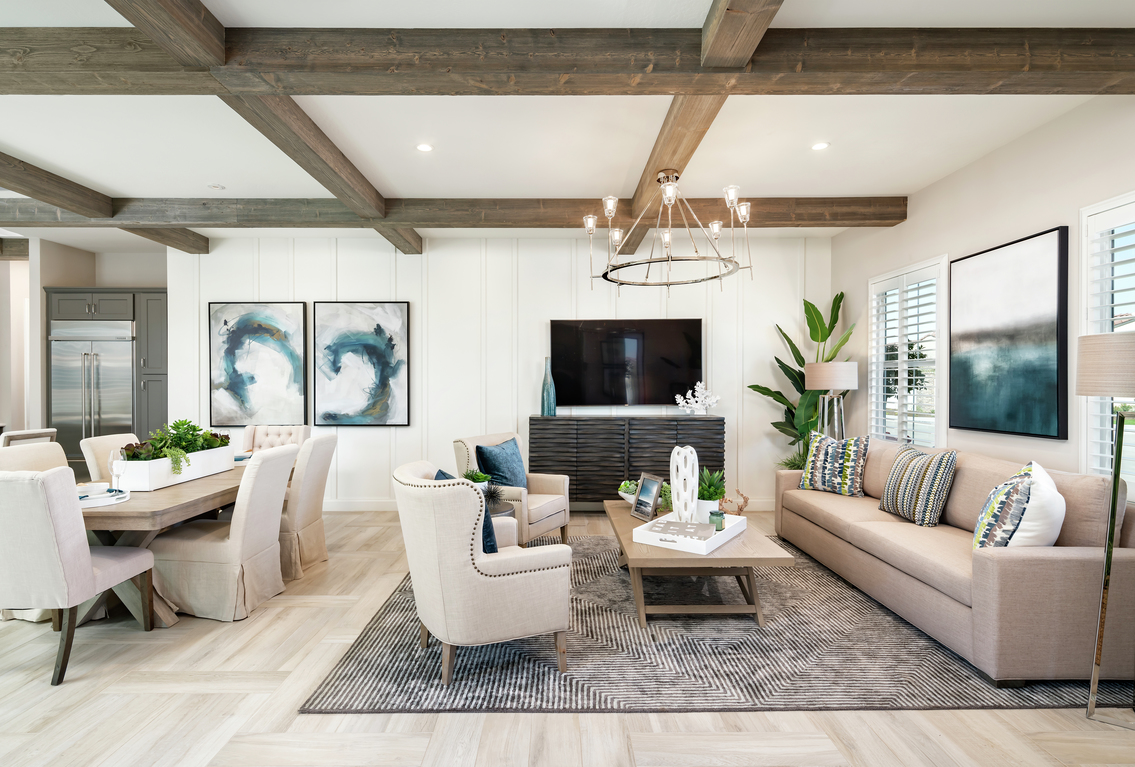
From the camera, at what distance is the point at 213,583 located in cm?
295

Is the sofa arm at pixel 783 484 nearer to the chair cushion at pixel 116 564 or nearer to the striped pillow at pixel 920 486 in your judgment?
the striped pillow at pixel 920 486

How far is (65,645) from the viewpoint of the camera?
2.36 metres

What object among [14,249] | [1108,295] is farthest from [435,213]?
[14,249]

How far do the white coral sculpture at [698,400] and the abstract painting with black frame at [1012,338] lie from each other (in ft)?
6.44

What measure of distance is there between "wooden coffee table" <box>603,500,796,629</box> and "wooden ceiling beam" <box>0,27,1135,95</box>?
211cm

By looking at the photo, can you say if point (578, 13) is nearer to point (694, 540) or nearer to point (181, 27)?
point (181, 27)

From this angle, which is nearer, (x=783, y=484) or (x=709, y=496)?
(x=709, y=496)

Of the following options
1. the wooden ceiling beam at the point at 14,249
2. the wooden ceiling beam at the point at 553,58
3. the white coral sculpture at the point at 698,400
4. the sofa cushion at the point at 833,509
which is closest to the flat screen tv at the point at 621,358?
the white coral sculpture at the point at 698,400

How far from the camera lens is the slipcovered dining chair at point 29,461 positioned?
9.64ft

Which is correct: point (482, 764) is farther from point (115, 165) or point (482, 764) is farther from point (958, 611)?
point (115, 165)

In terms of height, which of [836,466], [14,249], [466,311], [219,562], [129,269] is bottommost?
[219,562]

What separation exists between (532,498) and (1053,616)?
9.19ft

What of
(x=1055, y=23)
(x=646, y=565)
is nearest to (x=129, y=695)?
(x=646, y=565)

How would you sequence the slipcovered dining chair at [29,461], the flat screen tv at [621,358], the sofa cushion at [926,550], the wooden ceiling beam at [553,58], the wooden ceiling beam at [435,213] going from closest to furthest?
the wooden ceiling beam at [553,58] < the sofa cushion at [926,550] < the slipcovered dining chair at [29,461] < the wooden ceiling beam at [435,213] < the flat screen tv at [621,358]
